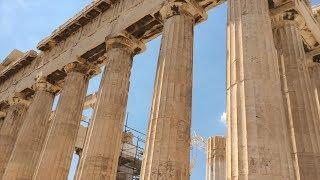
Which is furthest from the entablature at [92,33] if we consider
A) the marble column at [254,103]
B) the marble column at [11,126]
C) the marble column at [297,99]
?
the marble column at [254,103]

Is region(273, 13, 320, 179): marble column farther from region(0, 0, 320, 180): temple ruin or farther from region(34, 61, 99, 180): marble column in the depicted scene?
region(34, 61, 99, 180): marble column

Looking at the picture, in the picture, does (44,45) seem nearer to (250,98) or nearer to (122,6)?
(122,6)

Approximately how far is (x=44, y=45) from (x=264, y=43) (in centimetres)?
2092

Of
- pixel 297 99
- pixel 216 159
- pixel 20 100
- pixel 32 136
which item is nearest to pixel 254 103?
pixel 297 99

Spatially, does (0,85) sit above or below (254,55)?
above

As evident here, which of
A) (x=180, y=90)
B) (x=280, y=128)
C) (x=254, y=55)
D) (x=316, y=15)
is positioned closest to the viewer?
(x=280, y=128)

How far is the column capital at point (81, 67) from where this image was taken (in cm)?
2486

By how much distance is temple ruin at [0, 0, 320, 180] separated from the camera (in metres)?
11.5

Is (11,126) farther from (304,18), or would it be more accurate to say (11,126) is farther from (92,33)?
(304,18)

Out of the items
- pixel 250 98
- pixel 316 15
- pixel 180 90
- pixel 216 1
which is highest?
pixel 316 15

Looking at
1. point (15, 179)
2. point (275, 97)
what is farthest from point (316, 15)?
point (15, 179)

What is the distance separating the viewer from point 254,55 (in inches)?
499

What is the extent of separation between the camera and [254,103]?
1157 centimetres

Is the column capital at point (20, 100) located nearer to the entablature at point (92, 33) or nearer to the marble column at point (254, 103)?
the entablature at point (92, 33)
